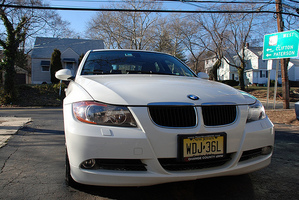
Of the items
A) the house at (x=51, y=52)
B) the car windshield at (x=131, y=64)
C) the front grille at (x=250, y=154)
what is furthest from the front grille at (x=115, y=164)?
the house at (x=51, y=52)

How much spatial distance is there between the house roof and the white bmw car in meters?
33.7

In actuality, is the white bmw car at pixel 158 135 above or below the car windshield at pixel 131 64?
below

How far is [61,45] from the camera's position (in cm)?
3538

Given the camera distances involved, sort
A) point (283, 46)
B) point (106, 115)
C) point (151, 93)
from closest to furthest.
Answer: point (106, 115) → point (151, 93) → point (283, 46)

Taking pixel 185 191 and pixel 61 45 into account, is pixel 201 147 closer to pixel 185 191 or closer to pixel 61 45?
pixel 185 191

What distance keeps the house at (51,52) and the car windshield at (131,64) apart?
30.8m

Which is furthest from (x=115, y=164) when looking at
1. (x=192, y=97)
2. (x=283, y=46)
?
(x=283, y=46)

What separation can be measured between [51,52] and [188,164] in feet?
119

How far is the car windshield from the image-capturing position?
3514 mm

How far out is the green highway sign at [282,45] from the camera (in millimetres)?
10422

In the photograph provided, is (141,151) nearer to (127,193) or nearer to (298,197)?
(127,193)

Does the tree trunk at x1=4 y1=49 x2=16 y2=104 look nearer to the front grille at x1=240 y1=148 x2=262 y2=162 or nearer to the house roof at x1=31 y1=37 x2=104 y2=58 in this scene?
the front grille at x1=240 y1=148 x2=262 y2=162

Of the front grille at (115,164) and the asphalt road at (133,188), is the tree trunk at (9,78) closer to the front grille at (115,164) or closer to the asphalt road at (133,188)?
the asphalt road at (133,188)

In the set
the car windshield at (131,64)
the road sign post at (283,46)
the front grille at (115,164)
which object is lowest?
the front grille at (115,164)
